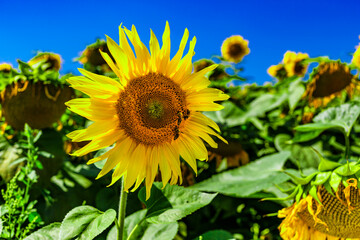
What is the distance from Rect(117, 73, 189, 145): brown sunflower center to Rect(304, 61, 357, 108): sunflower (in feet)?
3.70

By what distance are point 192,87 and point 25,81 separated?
0.89m

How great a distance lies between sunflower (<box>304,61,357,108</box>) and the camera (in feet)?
5.83

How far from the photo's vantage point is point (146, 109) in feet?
2.89

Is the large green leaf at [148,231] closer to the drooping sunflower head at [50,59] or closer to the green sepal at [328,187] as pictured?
the green sepal at [328,187]

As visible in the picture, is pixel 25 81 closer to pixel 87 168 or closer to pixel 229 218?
pixel 87 168

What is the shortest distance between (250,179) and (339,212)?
0.36 meters

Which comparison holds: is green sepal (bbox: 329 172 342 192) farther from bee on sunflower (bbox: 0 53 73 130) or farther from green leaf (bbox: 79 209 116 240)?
bee on sunflower (bbox: 0 53 73 130)

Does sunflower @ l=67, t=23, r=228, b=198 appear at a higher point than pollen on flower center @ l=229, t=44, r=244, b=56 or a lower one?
lower

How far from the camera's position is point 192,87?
86 cm

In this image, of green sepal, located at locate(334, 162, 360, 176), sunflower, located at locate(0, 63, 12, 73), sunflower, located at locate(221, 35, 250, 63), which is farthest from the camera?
sunflower, located at locate(221, 35, 250, 63)

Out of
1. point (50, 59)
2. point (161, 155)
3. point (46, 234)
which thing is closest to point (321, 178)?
point (161, 155)

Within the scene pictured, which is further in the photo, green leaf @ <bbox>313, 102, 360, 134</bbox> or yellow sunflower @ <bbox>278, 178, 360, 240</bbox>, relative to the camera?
green leaf @ <bbox>313, 102, 360, 134</bbox>

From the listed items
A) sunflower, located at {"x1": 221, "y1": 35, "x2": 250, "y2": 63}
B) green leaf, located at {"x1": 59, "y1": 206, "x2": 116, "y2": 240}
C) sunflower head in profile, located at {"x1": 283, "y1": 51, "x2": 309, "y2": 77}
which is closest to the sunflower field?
green leaf, located at {"x1": 59, "y1": 206, "x2": 116, "y2": 240}

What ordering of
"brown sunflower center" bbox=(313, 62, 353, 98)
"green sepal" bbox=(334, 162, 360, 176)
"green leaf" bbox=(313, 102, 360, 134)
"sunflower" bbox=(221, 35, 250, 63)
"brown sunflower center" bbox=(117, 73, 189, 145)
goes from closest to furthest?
"brown sunflower center" bbox=(117, 73, 189, 145), "green sepal" bbox=(334, 162, 360, 176), "green leaf" bbox=(313, 102, 360, 134), "brown sunflower center" bbox=(313, 62, 353, 98), "sunflower" bbox=(221, 35, 250, 63)
